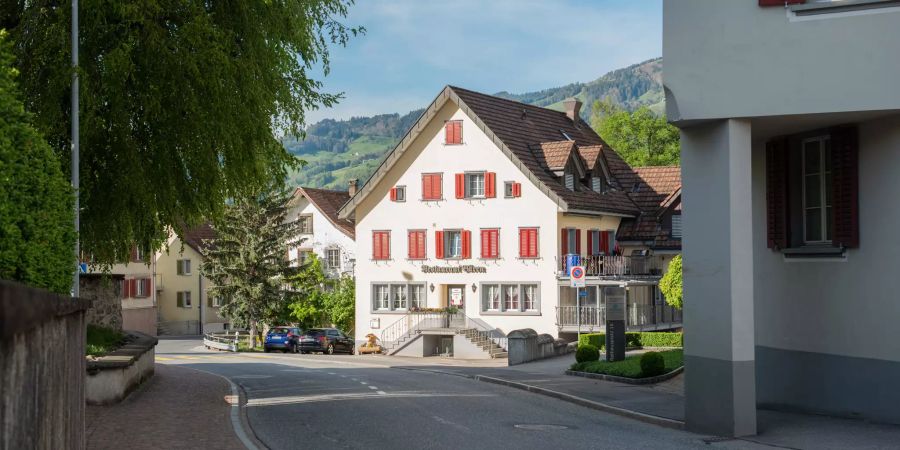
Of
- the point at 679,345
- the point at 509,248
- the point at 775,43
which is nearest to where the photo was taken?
the point at 775,43

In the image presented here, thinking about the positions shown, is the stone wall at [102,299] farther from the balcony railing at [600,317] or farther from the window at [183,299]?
the window at [183,299]

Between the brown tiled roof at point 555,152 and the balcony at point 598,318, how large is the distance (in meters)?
7.16

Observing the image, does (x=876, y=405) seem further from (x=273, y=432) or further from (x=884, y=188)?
(x=273, y=432)

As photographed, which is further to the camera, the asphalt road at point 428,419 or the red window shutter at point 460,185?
the red window shutter at point 460,185

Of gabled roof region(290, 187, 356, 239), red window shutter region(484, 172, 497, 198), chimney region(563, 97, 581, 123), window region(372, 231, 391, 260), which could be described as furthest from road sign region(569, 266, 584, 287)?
gabled roof region(290, 187, 356, 239)

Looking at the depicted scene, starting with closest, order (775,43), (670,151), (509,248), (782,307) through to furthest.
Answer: (775,43)
(782,307)
(509,248)
(670,151)

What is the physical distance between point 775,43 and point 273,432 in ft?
31.4

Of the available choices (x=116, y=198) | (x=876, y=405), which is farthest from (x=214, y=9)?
(x=876, y=405)

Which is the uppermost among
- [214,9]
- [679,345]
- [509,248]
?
[214,9]

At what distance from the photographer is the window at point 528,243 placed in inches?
2039

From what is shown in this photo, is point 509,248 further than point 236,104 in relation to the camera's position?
Yes

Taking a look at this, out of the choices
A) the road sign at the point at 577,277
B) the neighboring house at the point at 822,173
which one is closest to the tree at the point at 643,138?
the road sign at the point at 577,277

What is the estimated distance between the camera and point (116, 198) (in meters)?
20.2

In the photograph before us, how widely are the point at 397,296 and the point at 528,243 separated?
26.5ft
